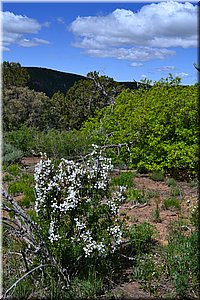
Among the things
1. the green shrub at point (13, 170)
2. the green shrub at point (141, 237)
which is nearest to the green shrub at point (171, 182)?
the green shrub at point (13, 170)

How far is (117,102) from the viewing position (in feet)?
30.8

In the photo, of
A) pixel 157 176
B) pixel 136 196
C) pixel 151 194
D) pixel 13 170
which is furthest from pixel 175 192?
pixel 13 170

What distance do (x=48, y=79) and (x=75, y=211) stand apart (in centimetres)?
1780

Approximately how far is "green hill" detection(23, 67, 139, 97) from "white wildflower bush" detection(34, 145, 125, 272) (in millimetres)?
15947

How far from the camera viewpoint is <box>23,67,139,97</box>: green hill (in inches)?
788

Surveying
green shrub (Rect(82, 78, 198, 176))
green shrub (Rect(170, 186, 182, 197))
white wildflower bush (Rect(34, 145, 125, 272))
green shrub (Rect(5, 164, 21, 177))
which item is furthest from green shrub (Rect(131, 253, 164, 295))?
green shrub (Rect(5, 164, 21, 177))

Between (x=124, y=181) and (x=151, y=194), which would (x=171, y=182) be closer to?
(x=124, y=181)

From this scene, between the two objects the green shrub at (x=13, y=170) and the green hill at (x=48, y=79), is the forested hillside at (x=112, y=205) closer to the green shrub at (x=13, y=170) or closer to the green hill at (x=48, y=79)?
the green shrub at (x=13, y=170)

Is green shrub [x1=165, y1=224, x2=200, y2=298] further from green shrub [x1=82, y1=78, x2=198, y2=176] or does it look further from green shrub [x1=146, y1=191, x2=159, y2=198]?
green shrub [x1=82, y1=78, x2=198, y2=176]

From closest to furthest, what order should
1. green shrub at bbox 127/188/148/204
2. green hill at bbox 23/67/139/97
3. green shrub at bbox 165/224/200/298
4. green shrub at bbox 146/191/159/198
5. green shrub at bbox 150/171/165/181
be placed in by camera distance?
green shrub at bbox 165/224/200/298, green shrub at bbox 127/188/148/204, green shrub at bbox 146/191/159/198, green shrub at bbox 150/171/165/181, green hill at bbox 23/67/139/97

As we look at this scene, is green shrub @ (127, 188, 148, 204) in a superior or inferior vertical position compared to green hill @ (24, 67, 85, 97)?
inferior

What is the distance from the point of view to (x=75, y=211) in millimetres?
3738

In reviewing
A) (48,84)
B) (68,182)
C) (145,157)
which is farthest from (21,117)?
(68,182)

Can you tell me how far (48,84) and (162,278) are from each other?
1743 cm
